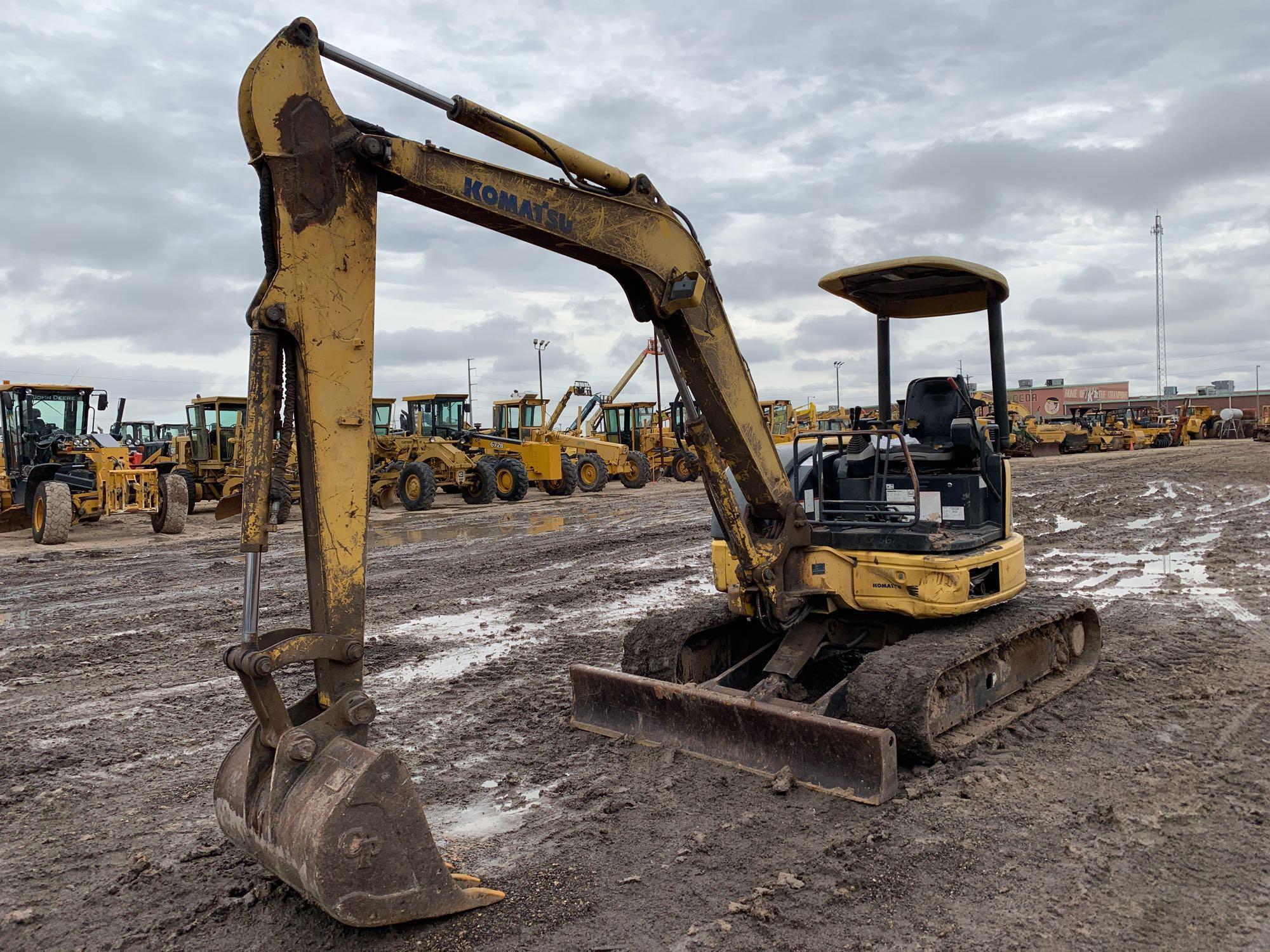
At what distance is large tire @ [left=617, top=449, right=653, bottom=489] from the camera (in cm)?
2920

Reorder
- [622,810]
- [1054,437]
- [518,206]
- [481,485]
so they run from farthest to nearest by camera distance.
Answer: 1. [1054,437]
2. [481,485]
3. [622,810]
4. [518,206]

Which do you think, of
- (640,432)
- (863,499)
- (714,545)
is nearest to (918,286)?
(863,499)

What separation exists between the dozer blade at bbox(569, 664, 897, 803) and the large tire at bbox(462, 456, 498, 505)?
1789 cm

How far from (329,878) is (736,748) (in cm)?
245

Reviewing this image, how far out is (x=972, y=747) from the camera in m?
5.33

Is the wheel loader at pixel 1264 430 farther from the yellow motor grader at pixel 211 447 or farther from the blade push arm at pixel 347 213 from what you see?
the blade push arm at pixel 347 213

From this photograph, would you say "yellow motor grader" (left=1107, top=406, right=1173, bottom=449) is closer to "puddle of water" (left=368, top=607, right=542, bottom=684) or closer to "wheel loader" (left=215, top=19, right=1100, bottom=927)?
"puddle of water" (left=368, top=607, right=542, bottom=684)

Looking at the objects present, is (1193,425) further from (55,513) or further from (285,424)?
(285,424)

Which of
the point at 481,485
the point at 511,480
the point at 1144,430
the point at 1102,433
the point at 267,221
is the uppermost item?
the point at 267,221

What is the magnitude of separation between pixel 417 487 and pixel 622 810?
731 inches


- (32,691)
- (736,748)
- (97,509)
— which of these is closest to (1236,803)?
(736,748)

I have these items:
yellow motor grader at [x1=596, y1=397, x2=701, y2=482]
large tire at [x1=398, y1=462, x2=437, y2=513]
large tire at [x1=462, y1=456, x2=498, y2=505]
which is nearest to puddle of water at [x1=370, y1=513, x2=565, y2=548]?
large tire at [x1=398, y1=462, x2=437, y2=513]

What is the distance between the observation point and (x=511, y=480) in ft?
78.7

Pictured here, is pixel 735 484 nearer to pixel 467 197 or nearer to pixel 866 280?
pixel 866 280
